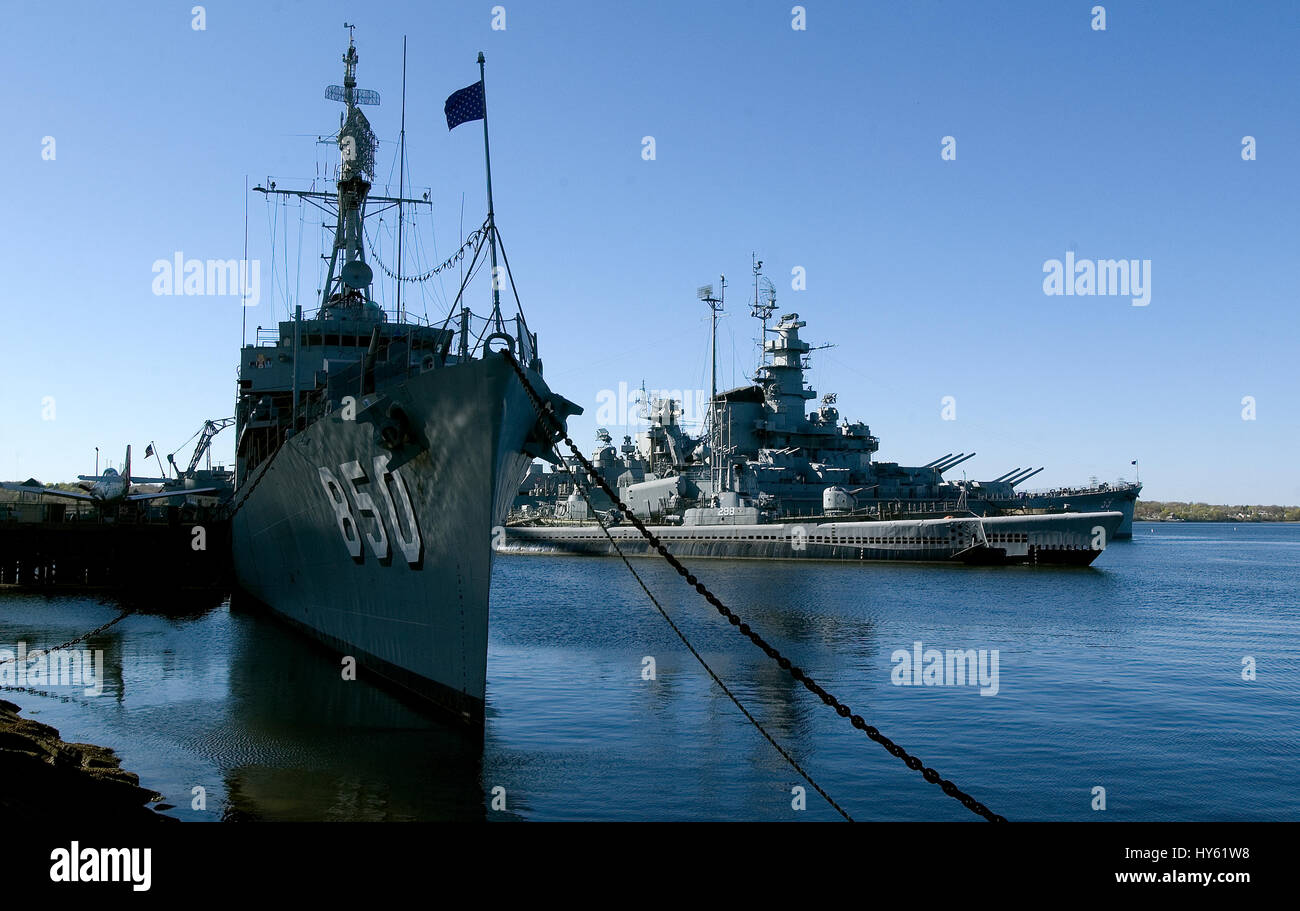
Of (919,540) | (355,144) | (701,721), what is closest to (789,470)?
(919,540)

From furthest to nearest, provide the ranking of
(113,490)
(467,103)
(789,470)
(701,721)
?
1. (789,470)
2. (113,490)
3. (701,721)
4. (467,103)

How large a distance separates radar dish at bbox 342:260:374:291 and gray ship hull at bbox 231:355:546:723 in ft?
21.2

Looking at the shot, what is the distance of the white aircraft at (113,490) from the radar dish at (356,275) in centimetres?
Answer: 2067

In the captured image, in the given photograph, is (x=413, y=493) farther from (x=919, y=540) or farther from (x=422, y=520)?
(x=919, y=540)

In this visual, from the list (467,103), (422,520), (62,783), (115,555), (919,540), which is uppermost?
(467,103)

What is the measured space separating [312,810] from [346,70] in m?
26.6

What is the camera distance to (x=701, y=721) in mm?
13383

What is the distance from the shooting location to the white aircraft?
40578 mm

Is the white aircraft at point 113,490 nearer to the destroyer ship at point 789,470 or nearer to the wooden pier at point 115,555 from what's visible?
the wooden pier at point 115,555

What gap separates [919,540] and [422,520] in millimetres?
40044

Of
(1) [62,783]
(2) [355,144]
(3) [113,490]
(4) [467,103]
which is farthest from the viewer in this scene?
(3) [113,490]

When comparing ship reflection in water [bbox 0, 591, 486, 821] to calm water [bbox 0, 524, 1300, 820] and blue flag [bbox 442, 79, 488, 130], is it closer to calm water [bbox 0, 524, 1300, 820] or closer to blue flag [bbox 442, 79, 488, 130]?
calm water [bbox 0, 524, 1300, 820]

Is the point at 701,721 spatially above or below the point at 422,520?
below

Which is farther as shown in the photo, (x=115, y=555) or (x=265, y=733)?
(x=115, y=555)
